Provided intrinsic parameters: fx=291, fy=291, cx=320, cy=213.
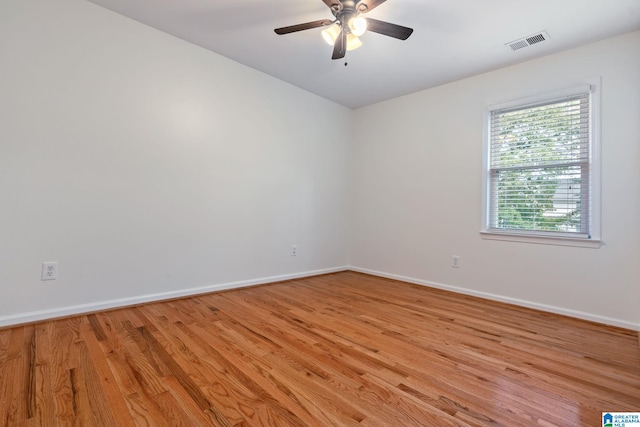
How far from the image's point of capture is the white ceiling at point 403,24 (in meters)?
2.22

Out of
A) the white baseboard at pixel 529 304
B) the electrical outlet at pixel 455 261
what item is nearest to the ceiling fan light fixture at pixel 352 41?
the electrical outlet at pixel 455 261

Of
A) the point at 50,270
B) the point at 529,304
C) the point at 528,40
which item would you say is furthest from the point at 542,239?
the point at 50,270

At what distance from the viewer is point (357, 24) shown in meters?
2.03

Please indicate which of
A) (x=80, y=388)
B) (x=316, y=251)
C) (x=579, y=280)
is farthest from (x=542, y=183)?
(x=80, y=388)

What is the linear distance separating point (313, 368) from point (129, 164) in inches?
90.2

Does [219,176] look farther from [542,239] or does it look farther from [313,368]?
[542,239]

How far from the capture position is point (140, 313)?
241cm

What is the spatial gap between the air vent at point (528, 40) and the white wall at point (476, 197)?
357mm

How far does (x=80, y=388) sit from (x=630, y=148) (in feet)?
13.3

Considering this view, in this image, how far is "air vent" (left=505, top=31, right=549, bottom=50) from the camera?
2.47 meters

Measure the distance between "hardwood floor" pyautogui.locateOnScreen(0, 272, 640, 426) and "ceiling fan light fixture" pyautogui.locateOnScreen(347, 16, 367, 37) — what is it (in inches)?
85.9

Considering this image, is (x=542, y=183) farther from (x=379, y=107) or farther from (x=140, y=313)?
(x=140, y=313)

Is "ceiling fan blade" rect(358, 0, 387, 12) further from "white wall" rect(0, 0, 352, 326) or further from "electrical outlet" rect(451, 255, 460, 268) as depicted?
"electrical outlet" rect(451, 255, 460, 268)

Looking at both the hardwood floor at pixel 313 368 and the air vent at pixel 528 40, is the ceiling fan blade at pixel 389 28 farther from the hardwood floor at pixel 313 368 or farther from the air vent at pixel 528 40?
the hardwood floor at pixel 313 368
